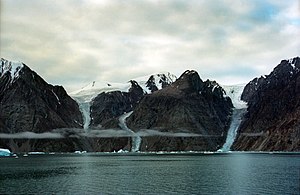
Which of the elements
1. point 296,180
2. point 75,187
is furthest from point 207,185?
point 75,187

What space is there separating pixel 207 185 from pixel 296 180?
1889 centimetres

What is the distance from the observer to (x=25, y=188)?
280 ft

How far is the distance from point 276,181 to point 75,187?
39.1m

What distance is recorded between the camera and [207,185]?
86.3m

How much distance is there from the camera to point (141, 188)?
275 ft

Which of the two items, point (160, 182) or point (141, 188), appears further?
point (160, 182)

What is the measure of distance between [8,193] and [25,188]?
24.8 ft

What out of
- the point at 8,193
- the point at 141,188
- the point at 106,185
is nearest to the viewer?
the point at 8,193

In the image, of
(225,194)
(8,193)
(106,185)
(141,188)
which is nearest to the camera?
(225,194)

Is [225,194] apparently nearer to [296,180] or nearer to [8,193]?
[296,180]

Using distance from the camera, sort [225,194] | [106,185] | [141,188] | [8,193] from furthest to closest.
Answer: [106,185] < [141,188] < [8,193] < [225,194]

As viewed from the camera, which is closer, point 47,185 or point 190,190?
point 190,190

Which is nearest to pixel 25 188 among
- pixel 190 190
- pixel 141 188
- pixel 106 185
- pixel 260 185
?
pixel 106 185

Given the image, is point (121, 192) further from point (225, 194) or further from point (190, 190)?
point (225, 194)
